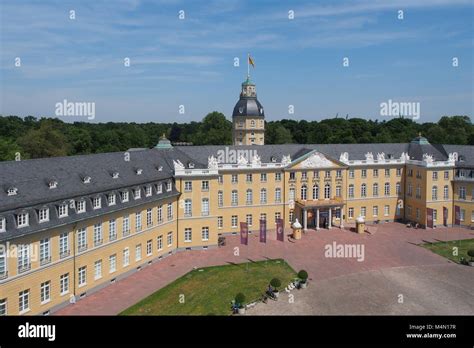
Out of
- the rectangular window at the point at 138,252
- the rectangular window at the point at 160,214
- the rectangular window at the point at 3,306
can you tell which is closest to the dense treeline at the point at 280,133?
the rectangular window at the point at 160,214

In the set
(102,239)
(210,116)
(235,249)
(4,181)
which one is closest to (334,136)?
(210,116)

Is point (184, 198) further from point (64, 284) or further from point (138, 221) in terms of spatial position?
point (64, 284)

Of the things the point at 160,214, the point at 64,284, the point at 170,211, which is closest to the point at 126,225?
the point at 160,214

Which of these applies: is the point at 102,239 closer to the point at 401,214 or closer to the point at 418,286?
the point at 418,286

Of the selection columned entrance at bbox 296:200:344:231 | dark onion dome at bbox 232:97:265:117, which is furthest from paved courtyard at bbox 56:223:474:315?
dark onion dome at bbox 232:97:265:117

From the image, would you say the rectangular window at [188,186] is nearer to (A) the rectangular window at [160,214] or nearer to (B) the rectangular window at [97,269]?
(A) the rectangular window at [160,214]

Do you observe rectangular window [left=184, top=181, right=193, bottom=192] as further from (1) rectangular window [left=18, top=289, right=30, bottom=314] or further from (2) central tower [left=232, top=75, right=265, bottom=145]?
(2) central tower [left=232, top=75, right=265, bottom=145]
